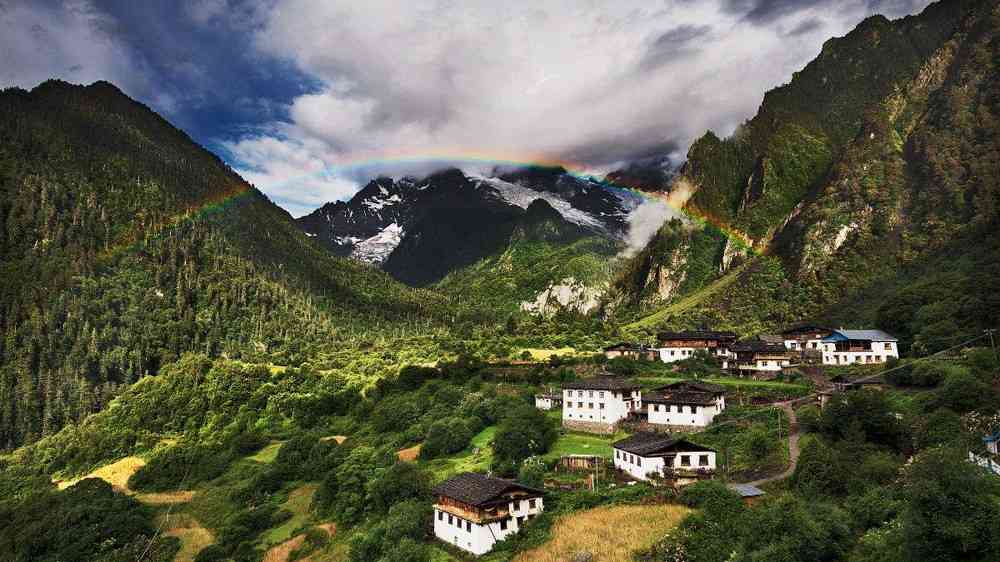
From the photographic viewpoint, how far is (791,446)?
51.7 m

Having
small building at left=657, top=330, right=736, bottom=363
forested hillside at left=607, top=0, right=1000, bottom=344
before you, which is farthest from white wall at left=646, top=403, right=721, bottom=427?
forested hillside at left=607, top=0, right=1000, bottom=344

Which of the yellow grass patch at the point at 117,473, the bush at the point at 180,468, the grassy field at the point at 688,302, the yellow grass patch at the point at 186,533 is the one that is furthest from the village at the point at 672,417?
the yellow grass patch at the point at 117,473

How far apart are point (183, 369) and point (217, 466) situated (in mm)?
47184

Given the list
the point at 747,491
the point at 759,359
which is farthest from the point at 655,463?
the point at 759,359

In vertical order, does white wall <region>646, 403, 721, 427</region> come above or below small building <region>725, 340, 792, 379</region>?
below

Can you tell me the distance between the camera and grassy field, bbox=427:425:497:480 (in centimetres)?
5912

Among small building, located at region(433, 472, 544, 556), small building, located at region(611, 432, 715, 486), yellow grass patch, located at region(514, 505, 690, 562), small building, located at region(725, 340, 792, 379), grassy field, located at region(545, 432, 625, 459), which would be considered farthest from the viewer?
small building, located at region(725, 340, 792, 379)

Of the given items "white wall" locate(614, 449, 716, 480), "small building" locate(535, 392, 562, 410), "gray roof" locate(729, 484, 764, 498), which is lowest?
"gray roof" locate(729, 484, 764, 498)

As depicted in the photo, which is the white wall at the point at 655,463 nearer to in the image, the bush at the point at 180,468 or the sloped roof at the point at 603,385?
the sloped roof at the point at 603,385

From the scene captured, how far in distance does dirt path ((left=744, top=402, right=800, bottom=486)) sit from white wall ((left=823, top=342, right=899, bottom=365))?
992 inches

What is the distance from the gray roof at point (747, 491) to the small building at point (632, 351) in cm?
5335

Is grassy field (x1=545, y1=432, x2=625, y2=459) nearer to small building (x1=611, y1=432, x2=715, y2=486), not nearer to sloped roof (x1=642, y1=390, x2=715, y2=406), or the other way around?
sloped roof (x1=642, y1=390, x2=715, y2=406)

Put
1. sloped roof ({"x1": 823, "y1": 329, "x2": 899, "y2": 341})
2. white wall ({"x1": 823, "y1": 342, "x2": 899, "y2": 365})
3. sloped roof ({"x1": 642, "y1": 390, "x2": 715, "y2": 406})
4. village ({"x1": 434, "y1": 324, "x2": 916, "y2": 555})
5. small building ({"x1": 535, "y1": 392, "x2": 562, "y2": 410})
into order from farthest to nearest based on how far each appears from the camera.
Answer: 1. sloped roof ({"x1": 823, "y1": 329, "x2": 899, "y2": 341})
2. white wall ({"x1": 823, "y1": 342, "x2": 899, "y2": 365})
3. small building ({"x1": 535, "y1": 392, "x2": 562, "y2": 410})
4. sloped roof ({"x1": 642, "y1": 390, "x2": 715, "y2": 406})
5. village ({"x1": 434, "y1": 324, "x2": 916, "y2": 555})

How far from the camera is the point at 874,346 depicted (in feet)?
270
